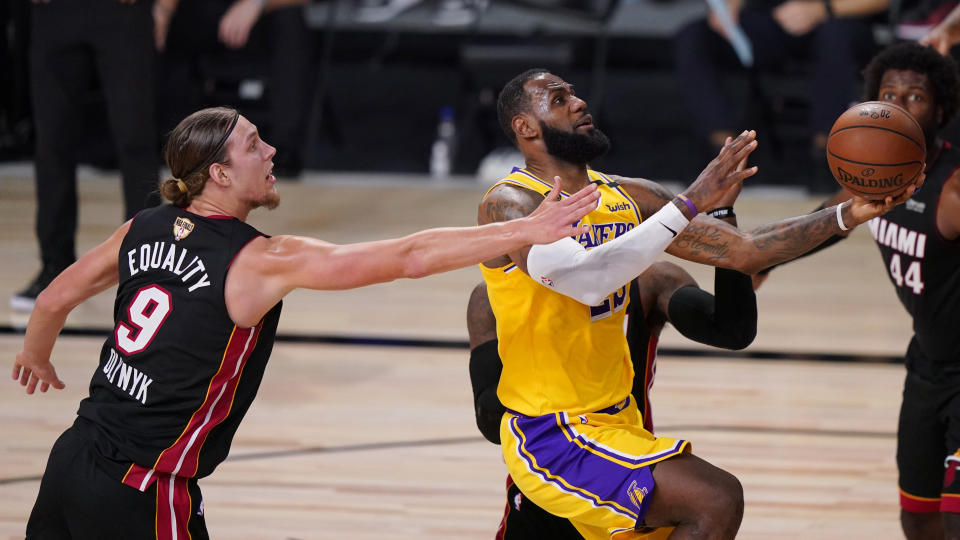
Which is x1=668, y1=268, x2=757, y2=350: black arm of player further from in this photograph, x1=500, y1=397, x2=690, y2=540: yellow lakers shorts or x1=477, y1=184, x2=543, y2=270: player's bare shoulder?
x1=477, y1=184, x2=543, y2=270: player's bare shoulder

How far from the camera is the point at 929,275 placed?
3879 mm

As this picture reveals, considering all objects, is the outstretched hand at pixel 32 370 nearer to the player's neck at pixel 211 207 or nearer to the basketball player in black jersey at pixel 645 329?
the player's neck at pixel 211 207

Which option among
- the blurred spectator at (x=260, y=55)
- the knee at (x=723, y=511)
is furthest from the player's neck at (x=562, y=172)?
the blurred spectator at (x=260, y=55)

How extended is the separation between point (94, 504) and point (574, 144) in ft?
5.31

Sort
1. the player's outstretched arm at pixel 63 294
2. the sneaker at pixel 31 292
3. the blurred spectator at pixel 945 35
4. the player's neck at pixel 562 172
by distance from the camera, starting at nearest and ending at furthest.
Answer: the player's outstretched arm at pixel 63 294 → the player's neck at pixel 562 172 → the blurred spectator at pixel 945 35 → the sneaker at pixel 31 292

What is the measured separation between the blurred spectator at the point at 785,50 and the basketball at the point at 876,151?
672 centimetres

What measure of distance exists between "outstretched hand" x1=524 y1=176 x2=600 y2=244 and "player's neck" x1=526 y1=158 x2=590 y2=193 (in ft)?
2.15

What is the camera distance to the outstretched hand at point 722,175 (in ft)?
10.8

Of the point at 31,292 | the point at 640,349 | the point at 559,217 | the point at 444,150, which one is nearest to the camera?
the point at 559,217

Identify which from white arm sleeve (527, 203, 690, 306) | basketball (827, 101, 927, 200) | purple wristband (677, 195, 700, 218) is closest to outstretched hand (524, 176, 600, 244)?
white arm sleeve (527, 203, 690, 306)

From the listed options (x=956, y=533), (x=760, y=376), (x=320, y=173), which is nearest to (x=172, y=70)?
(x=320, y=173)

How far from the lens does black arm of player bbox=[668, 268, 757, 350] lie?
3691mm

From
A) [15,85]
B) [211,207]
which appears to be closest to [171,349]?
[211,207]

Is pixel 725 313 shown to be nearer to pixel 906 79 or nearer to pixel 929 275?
pixel 929 275
